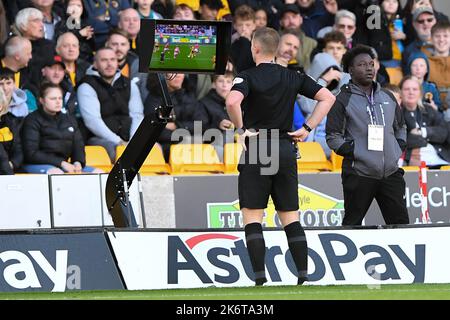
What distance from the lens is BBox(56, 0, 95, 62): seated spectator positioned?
17.3 m

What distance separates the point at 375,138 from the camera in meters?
13.2

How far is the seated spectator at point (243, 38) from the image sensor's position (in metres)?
17.7

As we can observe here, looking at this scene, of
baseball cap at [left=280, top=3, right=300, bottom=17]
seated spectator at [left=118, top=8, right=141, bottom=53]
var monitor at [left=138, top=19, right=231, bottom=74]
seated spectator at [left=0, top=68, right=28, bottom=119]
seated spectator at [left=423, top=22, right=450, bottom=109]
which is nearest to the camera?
var monitor at [left=138, top=19, right=231, bottom=74]

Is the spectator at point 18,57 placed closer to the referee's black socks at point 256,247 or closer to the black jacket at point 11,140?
the black jacket at point 11,140

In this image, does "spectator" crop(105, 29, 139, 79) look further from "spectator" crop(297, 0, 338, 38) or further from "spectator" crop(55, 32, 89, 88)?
"spectator" crop(297, 0, 338, 38)

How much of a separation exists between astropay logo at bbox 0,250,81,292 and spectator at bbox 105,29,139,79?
4.91 m

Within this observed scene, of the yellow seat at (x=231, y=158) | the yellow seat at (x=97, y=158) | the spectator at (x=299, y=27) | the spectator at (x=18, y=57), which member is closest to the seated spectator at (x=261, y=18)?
the spectator at (x=299, y=27)

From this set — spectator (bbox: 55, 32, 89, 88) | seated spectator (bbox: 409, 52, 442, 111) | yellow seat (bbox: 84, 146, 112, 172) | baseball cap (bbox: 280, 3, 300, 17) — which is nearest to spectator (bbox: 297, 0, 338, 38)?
baseball cap (bbox: 280, 3, 300, 17)

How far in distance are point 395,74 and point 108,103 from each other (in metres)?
4.43

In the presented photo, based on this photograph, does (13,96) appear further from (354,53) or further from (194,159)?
(354,53)
